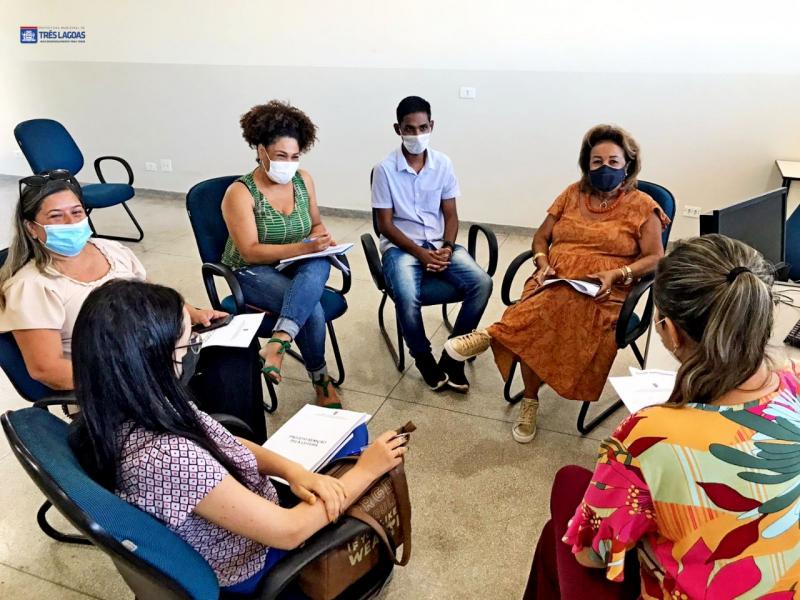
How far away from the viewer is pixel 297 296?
228 cm

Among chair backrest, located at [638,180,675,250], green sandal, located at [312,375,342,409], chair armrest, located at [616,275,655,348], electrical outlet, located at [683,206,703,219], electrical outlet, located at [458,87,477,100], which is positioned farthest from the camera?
electrical outlet, located at [458,87,477,100]

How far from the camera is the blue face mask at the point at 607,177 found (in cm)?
224

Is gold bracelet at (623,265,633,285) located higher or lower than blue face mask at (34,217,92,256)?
lower

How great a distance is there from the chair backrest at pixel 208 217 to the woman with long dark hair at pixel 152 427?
1509 millimetres

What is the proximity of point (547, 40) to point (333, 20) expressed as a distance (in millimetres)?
1675

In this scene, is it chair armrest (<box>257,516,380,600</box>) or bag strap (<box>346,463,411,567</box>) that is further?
bag strap (<box>346,463,411,567</box>)

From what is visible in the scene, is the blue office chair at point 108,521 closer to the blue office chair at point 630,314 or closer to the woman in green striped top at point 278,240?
the woman in green striped top at point 278,240

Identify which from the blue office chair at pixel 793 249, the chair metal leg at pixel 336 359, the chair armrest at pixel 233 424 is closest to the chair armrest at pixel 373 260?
the chair metal leg at pixel 336 359

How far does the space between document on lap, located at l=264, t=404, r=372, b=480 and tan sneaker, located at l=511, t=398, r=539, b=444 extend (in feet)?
3.19

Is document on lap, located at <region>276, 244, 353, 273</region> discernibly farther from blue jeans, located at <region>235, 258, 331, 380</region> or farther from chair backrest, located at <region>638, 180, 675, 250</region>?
chair backrest, located at <region>638, 180, 675, 250</region>

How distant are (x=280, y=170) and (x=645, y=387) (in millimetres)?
1686

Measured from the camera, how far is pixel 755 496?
86 cm

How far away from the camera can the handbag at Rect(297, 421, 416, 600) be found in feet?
3.74

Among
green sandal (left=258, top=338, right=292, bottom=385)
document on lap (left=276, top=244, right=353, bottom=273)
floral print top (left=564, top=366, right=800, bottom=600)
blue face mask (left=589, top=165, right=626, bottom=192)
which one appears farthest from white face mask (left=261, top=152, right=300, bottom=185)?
floral print top (left=564, top=366, right=800, bottom=600)
